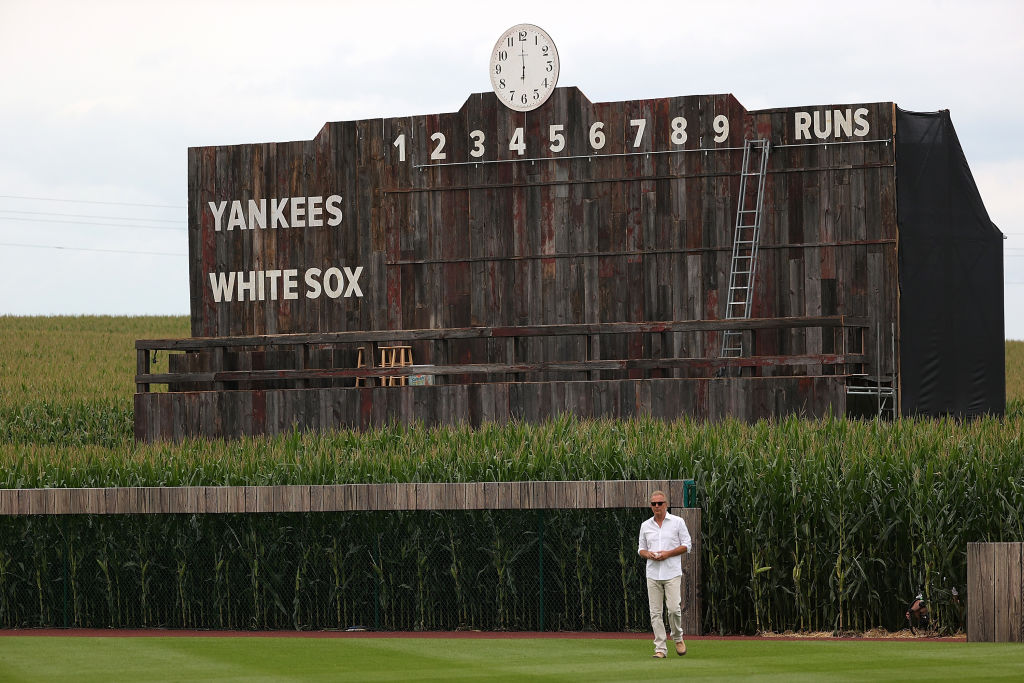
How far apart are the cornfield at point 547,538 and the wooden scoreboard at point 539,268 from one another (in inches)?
128

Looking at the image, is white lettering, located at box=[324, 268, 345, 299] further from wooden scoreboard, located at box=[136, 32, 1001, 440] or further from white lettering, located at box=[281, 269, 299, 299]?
white lettering, located at box=[281, 269, 299, 299]

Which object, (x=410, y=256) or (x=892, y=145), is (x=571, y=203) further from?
(x=892, y=145)

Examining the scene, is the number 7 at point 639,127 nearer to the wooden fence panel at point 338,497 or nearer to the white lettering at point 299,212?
the white lettering at point 299,212

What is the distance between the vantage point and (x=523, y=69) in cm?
2831

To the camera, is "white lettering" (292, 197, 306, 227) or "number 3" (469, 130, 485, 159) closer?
"number 3" (469, 130, 485, 159)

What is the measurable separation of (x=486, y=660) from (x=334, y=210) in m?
16.1

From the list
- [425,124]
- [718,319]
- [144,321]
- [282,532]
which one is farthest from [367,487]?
[144,321]

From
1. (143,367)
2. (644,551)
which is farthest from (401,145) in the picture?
(644,551)

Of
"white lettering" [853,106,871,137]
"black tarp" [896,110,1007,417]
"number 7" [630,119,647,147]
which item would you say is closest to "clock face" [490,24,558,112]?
"number 7" [630,119,647,147]

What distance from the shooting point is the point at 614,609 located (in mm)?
19031

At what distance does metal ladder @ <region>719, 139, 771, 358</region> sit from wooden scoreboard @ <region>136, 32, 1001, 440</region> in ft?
0.24

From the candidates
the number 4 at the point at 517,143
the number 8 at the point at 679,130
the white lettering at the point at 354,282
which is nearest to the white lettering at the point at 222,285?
the white lettering at the point at 354,282

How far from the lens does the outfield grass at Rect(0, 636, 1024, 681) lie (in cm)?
1354

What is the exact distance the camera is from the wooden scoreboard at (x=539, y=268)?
25844mm
